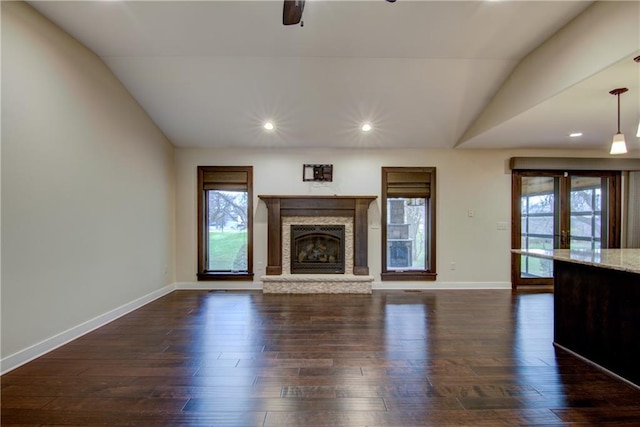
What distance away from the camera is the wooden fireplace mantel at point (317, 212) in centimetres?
471

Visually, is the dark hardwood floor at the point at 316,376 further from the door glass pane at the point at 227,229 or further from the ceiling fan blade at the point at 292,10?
the ceiling fan blade at the point at 292,10

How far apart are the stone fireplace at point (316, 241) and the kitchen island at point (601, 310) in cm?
246

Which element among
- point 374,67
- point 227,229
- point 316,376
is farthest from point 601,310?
point 227,229

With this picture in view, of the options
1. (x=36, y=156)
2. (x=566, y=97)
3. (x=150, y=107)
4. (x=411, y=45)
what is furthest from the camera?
(x=150, y=107)

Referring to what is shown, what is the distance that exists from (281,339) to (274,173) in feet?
9.21

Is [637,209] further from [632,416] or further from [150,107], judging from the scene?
[150,107]

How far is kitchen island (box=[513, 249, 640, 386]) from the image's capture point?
210 cm

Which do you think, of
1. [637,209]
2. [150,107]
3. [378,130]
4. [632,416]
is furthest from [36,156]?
[637,209]

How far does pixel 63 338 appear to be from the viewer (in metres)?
2.70

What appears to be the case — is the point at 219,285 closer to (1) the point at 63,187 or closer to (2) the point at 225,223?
(2) the point at 225,223

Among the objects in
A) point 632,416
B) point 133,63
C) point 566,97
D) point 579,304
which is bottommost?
point 632,416

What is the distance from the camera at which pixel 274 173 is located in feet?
15.9

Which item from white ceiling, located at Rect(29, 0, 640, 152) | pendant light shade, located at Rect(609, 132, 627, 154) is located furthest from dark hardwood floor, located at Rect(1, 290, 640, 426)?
white ceiling, located at Rect(29, 0, 640, 152)

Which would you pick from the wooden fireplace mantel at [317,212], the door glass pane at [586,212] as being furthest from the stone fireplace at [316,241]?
the door glass pane at [586,212]
